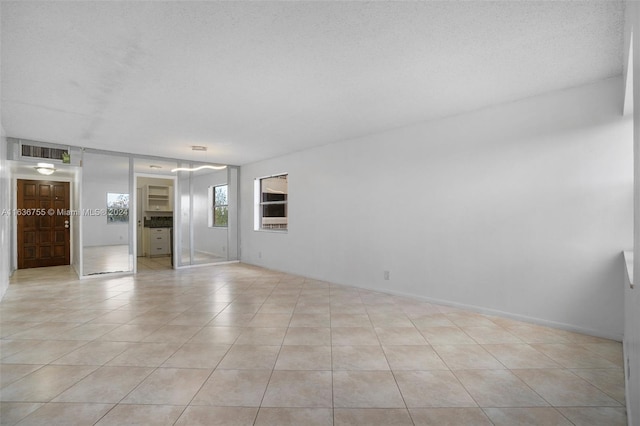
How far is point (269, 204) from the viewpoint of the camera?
7.51 m

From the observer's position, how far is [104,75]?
9.39ft

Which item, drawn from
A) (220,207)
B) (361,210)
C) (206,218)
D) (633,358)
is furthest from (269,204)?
(633,358)

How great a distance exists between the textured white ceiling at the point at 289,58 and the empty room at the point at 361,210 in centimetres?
2

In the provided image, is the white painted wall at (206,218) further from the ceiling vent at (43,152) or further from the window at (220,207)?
the ceiling vent at (43,152)

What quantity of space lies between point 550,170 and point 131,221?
722 cm

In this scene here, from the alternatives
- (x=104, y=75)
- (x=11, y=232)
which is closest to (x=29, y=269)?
(x=11, y=232)

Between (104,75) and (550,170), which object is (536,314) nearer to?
(550,170)

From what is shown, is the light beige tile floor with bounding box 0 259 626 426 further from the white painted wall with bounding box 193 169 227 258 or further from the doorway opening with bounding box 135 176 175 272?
the doorway opening with bounding box 135 176 175 272

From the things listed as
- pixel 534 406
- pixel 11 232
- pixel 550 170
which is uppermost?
pixel 550 170

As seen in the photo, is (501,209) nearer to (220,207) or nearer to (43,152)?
(220,207)

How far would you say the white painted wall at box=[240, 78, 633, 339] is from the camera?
299 centimetres

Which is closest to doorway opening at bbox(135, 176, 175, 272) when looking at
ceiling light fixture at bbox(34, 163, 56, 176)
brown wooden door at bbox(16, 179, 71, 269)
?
brown wooden door at bbox(16, 179, 71, 269)

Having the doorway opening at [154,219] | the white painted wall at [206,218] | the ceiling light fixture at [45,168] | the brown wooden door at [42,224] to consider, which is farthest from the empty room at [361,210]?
A: the doorway opening at [154,219]

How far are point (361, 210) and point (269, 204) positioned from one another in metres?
3.12
